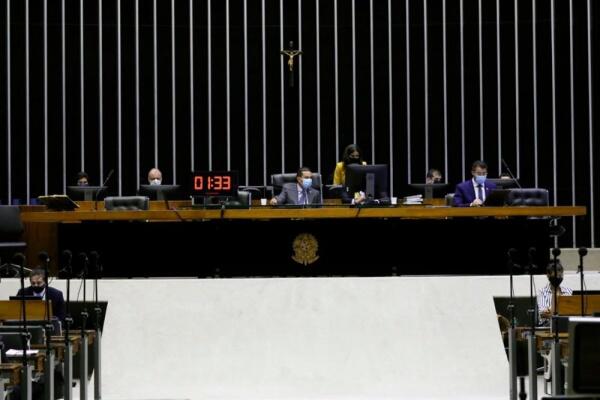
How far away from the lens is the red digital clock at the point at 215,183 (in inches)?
430

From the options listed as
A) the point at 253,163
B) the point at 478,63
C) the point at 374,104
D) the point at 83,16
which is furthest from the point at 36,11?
the point at 478,63

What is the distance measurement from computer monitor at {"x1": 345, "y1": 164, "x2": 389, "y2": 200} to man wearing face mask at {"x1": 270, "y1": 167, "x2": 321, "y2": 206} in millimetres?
362

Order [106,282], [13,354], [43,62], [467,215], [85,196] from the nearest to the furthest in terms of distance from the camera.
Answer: [13,354] < [106,282] < [467,215] < [85,196] < [43,62]

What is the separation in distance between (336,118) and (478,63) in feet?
6.41

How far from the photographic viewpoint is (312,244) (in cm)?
1107

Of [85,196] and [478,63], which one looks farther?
[478,63]

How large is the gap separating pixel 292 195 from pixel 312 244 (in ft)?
2.07

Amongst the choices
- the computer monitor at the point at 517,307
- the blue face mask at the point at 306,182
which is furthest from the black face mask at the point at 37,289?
the computer monitor at the point at 517,307

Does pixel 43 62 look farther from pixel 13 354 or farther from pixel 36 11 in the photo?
pixel 13 354

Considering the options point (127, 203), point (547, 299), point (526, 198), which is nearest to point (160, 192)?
point (127, 203)

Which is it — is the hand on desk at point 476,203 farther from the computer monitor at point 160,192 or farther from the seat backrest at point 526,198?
the computer monitor at point 160,192

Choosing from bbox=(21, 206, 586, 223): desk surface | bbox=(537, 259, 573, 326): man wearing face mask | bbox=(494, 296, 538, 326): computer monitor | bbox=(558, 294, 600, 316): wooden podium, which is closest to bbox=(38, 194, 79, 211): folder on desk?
bbox=(21, 206, 586, 223): desk surface

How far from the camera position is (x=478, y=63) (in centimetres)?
1525

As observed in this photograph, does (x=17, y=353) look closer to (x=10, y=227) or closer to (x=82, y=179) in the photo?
(x=10, y=227)
